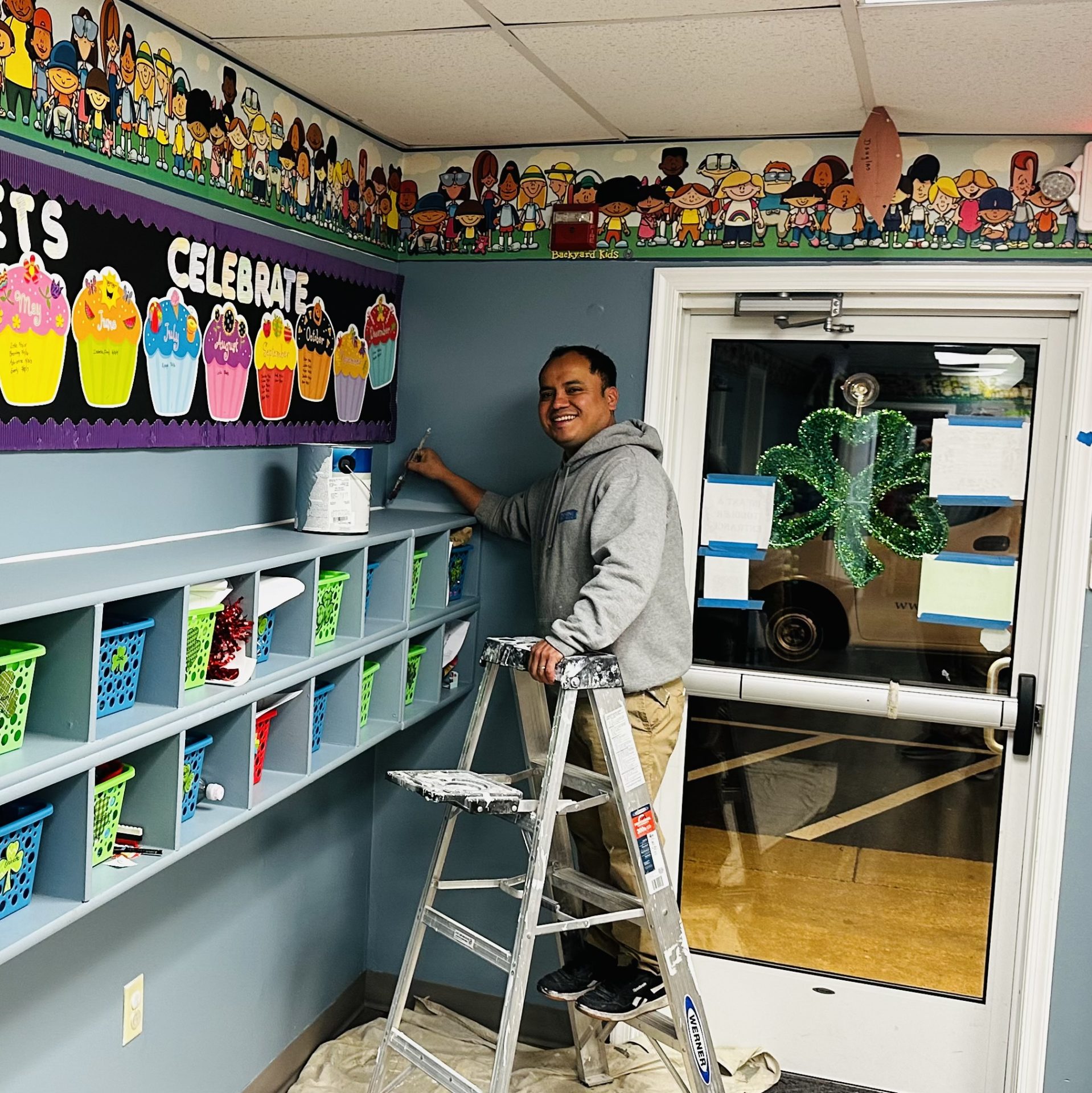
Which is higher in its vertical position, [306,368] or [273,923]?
[306,368]

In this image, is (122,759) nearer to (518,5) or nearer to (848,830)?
(518,5)

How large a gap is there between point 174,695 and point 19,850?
0.33 meters

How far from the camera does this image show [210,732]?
85.4 inches

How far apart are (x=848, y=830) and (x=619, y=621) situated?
1.00 metres

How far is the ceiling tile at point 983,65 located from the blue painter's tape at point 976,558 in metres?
0.96

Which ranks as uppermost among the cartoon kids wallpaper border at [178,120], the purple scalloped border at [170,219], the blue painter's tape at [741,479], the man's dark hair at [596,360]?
the cartoon kids wallpaper border at [178,120]

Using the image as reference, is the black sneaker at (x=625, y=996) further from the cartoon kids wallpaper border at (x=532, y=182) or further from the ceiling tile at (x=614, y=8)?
the ceiling tile at (x=614, y=8)

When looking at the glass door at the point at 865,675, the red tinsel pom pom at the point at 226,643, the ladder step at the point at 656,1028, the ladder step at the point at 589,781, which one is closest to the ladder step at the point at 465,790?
the ladder step at the point at 589,781

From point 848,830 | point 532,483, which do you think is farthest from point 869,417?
point 848,830

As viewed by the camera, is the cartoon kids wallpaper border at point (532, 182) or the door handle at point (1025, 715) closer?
the cartoon kids wallpaper border at point (532, 182)

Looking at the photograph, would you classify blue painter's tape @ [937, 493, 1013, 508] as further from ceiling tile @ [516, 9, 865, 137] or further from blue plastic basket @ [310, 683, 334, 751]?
blue plastic basket @ [310, 683, 334, 751]

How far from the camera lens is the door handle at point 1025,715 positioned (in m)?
2.87

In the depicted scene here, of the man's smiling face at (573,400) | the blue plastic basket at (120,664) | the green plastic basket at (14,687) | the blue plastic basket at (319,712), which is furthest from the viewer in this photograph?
the man's smiling face at (573,400)

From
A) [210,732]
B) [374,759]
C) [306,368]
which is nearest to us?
[210,732]
